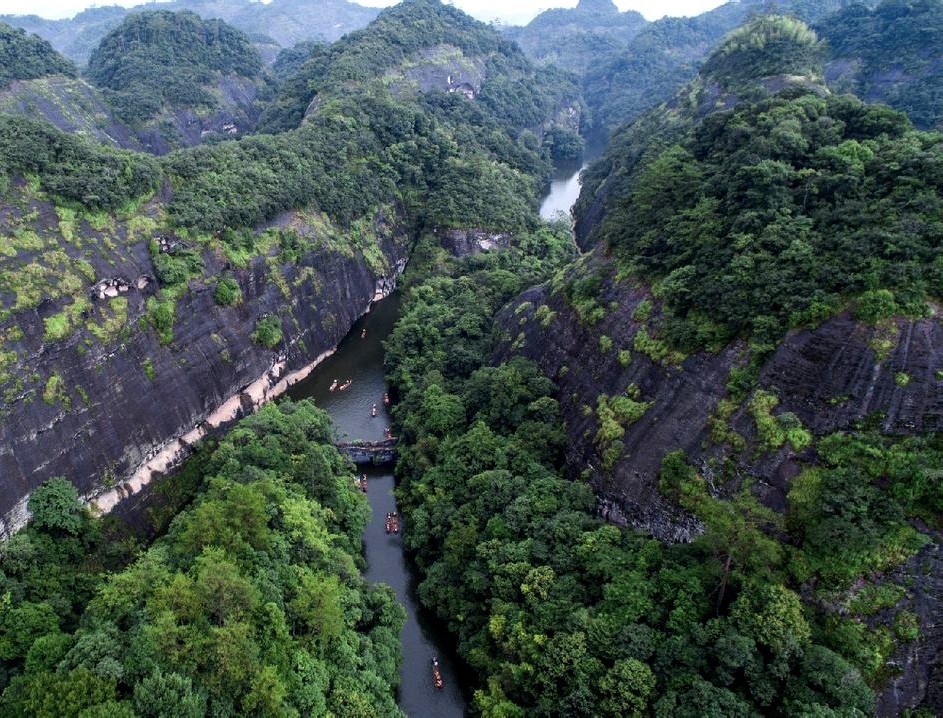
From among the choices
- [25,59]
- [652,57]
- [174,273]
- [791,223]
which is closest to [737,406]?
[791,223]

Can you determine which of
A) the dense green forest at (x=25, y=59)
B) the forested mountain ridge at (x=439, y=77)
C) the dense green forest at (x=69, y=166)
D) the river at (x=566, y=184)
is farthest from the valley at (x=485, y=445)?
the dense green forest at (x=25, y=59)

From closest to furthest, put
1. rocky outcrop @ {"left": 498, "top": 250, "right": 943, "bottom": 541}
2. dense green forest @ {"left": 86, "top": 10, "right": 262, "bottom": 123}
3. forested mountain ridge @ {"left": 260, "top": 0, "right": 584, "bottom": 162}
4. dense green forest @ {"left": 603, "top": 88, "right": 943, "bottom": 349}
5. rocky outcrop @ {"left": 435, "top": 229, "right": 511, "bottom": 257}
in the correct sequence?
rocky outcrop @ {"left": 498, "top": 250, "right": 943, "bottom": 541}, dense green forest @ {"left": 603, "top": 88, "right": 943, "bottom": 349}, rocky outcrop @ {"left": 435, "top": 229, "right": 511, "bottom": 257}, forested mountain ridge @ {"left": 260, "top": 0, "right": 584, "bottom": 162}, dense green forest @ {"left": 86, "top": 10, "right": 262, "bottom": 123}

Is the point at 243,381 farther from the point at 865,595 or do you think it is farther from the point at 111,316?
the point at 865,595

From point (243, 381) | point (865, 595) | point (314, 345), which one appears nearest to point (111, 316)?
point (243, 381)

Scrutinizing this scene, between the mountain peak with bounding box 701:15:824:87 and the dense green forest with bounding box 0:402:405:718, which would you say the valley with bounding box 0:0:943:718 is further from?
the mountain peak with bounding box 701:15:824:87

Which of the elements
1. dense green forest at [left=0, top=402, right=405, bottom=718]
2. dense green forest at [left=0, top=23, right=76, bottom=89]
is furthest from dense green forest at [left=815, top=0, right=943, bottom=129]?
dense green forest at [left=0, top=23, right=76, bottom=89]

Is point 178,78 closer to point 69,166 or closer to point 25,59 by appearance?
point 25,59
